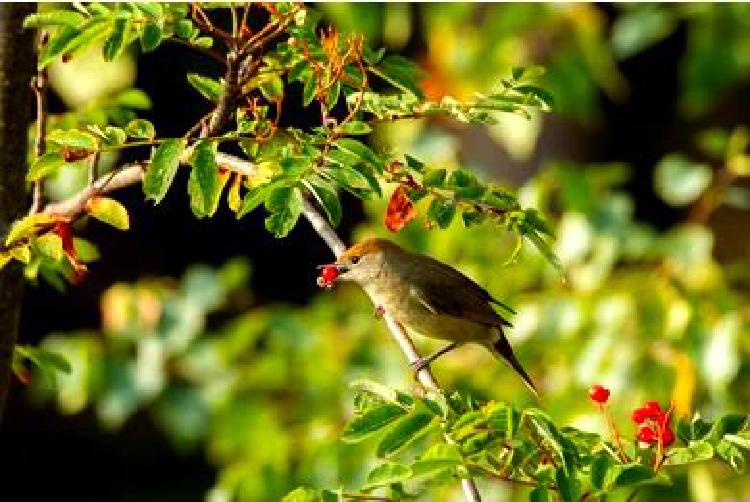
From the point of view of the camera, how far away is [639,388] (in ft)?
11.8

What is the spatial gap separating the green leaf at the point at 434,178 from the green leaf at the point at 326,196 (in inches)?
5.5

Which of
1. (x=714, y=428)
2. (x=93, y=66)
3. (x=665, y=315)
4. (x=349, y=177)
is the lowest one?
(x=714, y=428)

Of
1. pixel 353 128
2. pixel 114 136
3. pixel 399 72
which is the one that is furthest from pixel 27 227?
pixel 399 72

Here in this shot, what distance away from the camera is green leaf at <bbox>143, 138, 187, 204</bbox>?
171cm

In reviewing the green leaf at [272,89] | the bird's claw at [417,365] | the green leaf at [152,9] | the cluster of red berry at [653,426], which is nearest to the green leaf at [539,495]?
the cluster of red berry at [653,426]

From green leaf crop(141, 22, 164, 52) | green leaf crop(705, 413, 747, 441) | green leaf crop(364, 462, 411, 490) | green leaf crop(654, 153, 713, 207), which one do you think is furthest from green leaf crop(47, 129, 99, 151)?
green leaf crop(654, 153, 713, 207)

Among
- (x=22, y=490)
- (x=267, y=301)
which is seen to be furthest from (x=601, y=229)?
(x=22, y=490)

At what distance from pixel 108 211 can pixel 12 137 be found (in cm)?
25

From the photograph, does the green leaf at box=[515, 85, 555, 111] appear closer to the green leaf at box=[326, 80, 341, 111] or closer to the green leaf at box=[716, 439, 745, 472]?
the green leaf at box=[326, 80, 341, 111]

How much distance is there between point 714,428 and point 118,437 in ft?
13.7

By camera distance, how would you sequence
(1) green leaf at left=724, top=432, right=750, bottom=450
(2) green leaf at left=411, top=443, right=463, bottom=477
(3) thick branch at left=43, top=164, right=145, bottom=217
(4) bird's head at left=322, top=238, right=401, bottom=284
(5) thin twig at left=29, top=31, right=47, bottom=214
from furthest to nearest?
(4) bird's head at left=322, top=238, right=401, bottom=284 → (5) thin twig at left=29, top=31, right=47, bottom=214 → (3) thick branch at left=43, top=164, right=145, bottom=217 → (1) green leaf at left=724, top=432, right=750, bottom=450 → (2) green leaf at left=411, top=443, right=463, bottom=477

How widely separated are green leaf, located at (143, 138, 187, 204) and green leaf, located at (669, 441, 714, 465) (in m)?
0.54

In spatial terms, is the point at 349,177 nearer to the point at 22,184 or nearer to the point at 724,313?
Result: the point at 22,184

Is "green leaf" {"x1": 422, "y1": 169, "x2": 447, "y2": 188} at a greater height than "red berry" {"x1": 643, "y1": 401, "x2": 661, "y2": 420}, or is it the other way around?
"green leaf" {"x1": 422, "y1": 169, "x2": 447, "y2": 188}
